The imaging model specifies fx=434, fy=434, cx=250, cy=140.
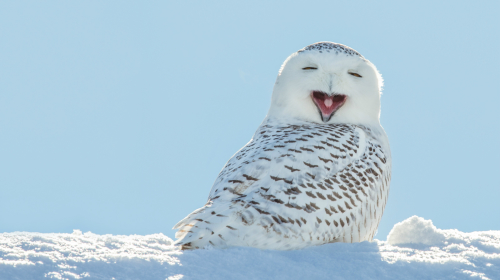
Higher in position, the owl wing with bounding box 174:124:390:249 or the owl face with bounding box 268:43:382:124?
the owl face with bounding box 268:43:382:124

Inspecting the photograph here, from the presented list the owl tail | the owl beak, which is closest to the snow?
the owl tail

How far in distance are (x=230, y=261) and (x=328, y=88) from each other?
1550 mm

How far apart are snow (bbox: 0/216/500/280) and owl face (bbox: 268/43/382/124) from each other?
1116 millimetres

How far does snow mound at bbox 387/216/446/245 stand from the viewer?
107 inches

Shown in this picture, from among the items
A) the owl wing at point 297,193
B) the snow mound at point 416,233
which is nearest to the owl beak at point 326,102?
the owl wing at point 297,193

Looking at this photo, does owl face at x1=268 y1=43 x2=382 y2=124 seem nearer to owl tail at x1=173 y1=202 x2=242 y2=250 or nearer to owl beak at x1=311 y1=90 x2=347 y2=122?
owl beak at x1=311 y1=90 x2=347 y2=122

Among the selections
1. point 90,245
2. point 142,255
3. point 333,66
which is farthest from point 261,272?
point 333,66

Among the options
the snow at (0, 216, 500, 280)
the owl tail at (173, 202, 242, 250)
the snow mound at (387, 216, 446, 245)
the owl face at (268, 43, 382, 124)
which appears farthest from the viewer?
the owl face at (268, 43, 382, 124)

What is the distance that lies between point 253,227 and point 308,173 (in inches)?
19.8

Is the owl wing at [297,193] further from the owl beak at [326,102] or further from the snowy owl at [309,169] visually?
the owl beak at [326,102]

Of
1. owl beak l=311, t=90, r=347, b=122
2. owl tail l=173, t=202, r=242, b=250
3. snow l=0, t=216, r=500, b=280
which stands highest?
owl beak l=311, t=90, r=347, b=122

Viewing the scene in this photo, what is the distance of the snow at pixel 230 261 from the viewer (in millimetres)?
1814

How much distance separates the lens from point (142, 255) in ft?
6.57

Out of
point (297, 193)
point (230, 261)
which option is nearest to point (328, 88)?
point (297, 193)
